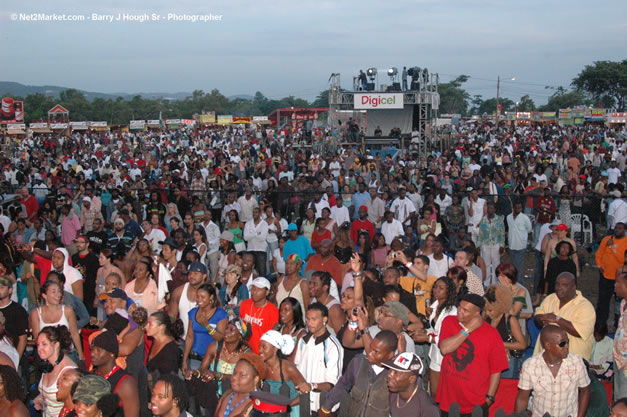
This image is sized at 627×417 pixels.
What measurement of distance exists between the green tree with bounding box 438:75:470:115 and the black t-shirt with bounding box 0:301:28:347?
117 meters

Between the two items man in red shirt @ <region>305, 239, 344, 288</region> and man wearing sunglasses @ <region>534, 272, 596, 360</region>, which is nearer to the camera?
man wearing sunglasses @ <region>534, 272, 596, 360</region>

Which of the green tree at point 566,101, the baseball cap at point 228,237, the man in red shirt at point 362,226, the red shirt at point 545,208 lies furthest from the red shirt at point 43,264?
the green tree at point 566,101

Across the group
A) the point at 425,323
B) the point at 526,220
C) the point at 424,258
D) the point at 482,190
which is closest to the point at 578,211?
the point at 482,190

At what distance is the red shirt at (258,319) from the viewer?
5.96 metres

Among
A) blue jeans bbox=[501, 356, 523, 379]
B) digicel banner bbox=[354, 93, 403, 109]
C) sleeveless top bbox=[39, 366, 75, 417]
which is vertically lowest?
blue jeans bbox=[501, 356, 523, 379]

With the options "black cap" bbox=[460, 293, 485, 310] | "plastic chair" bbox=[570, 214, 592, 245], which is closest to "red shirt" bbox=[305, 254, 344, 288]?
"black cap" bbox=[460, 293, 485, 310]

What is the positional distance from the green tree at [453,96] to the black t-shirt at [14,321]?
382 feet

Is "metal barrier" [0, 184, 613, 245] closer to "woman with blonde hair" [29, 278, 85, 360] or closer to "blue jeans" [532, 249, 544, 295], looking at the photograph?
"blue jeans" [532, 249, 544, 295]

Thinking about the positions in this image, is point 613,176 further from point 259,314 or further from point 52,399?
point 52,399

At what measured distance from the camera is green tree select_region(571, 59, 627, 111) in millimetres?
74688

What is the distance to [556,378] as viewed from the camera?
4520mm

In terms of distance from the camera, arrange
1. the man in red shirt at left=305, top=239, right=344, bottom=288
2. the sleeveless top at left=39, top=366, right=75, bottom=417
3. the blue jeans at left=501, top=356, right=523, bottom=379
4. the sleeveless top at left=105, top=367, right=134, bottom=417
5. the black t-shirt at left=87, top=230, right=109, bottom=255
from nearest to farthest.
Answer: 1. the sleeveless top at left=105, top=367, right=134, bottom=417
2. the sleeveless top at left=39, top=366, right=75, bottom=417
3. the blue jeans at left=501, top=356, right=523, bottom=379
4. the man in red shirt at left=305, top=239, right=344, bottom=288
5. the black t-shirt at left=87, top=230, right=109, bottom=255

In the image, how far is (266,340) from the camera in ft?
16.0

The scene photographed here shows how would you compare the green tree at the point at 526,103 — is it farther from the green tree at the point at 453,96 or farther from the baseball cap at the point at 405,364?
the baseball cap at the point at 405,364
